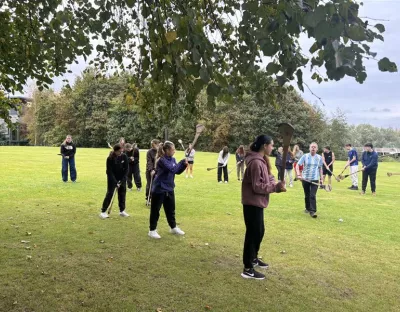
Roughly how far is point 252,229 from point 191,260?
149cm

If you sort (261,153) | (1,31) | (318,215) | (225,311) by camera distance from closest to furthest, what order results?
(225,311), (261,153), (1,31), (318,215)

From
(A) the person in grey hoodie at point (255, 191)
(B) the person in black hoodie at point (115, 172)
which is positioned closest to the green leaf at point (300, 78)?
(A) the person in grey hoodie at point (255, 191)

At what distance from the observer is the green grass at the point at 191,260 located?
509cm

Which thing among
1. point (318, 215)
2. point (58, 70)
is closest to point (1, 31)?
point (58, 70)

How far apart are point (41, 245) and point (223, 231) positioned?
394 centimetres

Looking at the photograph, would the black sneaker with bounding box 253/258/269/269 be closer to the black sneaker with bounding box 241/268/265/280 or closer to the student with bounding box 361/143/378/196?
the black sneaker with bounding box 241/268/265/280

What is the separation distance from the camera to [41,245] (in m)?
7.10

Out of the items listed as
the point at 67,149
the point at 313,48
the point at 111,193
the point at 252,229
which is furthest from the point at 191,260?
the point at 67,149

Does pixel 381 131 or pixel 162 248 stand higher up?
pixel 381 131

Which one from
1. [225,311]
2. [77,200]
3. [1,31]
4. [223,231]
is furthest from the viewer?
[77,200]

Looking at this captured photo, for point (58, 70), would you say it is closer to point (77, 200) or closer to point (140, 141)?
point (77, 200)

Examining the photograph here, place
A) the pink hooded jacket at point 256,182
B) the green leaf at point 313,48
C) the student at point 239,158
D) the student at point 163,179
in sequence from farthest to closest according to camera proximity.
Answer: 1. the student at point 239,158
2. the student at point 163,179
3. the pink hooded jacket at point 256,182
4. the green leaf at point 313,48

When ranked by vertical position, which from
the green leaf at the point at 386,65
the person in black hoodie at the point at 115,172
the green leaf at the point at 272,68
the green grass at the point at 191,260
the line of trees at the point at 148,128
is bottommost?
the green grass at the point at 191,260

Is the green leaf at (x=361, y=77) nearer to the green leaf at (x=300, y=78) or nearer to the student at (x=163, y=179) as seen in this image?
the green leaf at (x=300, y=78)
